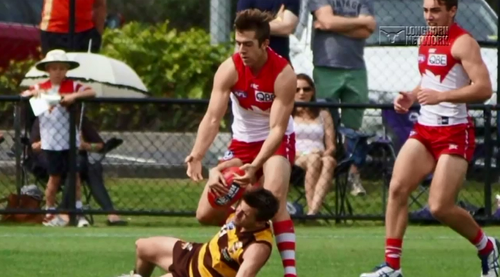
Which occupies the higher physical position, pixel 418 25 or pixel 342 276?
pixel 418 25

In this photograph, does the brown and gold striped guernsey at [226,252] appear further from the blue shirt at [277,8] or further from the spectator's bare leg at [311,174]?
the blue shirt at [277,8]

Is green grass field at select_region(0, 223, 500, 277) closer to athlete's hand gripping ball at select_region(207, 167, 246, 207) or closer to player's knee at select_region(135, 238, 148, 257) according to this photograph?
player's knee at select_region(135, 238, 148, 257)

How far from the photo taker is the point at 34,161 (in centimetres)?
1247

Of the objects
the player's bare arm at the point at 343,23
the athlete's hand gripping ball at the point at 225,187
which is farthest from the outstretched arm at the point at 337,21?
the athlete's hand gripping ball at the point at 225,187

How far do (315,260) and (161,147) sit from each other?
10.5 feet

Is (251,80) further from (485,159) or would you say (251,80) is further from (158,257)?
(485,159)

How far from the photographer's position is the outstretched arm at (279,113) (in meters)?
8.38

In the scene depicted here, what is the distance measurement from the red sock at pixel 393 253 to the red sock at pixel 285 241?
76 centimetres

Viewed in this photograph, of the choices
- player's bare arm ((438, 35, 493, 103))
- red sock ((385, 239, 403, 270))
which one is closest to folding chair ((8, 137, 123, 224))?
red sock ((385, 239, 403, 270))

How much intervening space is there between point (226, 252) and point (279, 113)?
104cm

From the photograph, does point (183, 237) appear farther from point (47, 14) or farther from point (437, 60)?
point (437, 60)

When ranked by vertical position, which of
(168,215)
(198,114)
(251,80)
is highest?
(251,80)

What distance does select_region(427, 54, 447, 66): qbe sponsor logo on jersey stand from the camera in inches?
354

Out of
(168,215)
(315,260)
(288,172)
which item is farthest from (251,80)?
(168,215)
